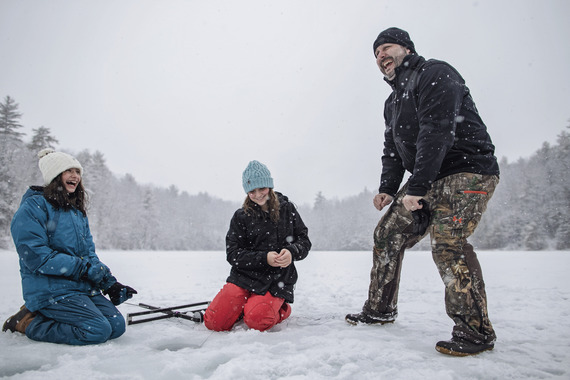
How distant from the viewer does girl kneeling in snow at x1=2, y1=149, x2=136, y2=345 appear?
2439mm

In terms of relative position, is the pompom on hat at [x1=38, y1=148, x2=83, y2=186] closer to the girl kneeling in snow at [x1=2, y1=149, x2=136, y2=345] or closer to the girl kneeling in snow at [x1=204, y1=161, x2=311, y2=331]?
the girl kneeling in snow at [x1=2, y1=149, x2=136, y2=345]

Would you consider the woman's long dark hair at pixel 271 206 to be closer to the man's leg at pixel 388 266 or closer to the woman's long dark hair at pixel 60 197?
the man's leg at pixel 388 266

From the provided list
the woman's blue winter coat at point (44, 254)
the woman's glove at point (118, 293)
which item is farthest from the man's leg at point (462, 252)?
the woman's blue winter coat at point (44, 254)

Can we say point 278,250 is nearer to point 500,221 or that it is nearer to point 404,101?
point 404,101

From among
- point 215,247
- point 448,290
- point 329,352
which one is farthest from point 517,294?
point 215,247

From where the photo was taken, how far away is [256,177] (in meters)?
3.29

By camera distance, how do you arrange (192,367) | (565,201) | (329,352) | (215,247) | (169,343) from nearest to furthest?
Answer: 1. (192,367)
2. (329,352)
3. (169,343)
4. (565,201)
5. (215,247)

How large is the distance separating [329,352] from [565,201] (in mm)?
45967

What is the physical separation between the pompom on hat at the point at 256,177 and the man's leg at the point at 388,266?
1.22m

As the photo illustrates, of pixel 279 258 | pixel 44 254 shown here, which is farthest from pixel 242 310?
pixel 44 254

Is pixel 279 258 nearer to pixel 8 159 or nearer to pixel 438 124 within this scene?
pixel 438 124

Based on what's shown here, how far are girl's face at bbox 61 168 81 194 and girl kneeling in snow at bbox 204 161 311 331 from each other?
4.86 ft

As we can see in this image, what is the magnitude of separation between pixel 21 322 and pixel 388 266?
3.12 meters

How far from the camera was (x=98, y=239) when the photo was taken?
130ft
